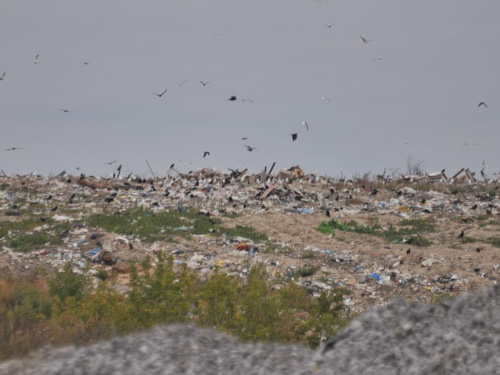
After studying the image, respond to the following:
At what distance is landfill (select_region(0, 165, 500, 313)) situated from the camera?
12.9 metres

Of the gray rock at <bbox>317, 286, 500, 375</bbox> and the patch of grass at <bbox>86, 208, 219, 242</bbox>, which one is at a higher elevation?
the patch of grass at <bbox>86, 208, 219, 242</bbox>

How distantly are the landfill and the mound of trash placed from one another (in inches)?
132

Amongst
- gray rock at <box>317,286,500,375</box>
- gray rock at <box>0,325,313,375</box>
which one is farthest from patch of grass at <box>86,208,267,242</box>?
gray rock at <box>317,286,500,375</box>

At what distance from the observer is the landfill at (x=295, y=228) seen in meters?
12.9

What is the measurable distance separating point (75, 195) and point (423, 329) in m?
17.2

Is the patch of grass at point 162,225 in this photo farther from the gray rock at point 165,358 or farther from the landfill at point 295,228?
the gray rock at point 165,358

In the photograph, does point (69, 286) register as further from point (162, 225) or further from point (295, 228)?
point (295, 228)

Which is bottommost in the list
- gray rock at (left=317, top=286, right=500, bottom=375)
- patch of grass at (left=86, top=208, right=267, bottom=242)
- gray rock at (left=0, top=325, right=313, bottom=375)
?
gray rock at (left=0, top=325, right=313, bottom=375)

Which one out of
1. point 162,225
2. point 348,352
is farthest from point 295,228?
point 348,352

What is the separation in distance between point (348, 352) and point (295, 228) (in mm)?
12191

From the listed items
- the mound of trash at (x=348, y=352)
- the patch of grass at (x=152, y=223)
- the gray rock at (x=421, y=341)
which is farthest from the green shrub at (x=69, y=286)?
the patch of grass at (x=152, y=223)

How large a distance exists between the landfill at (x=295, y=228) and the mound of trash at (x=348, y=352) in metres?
3.34

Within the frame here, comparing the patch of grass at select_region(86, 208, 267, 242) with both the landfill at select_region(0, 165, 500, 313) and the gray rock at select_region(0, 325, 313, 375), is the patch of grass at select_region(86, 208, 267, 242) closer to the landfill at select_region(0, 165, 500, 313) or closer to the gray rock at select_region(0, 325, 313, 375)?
the landfill at select_region(0, 165, 500, 313)

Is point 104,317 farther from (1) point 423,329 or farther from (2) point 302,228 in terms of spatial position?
(2) point 302,228
